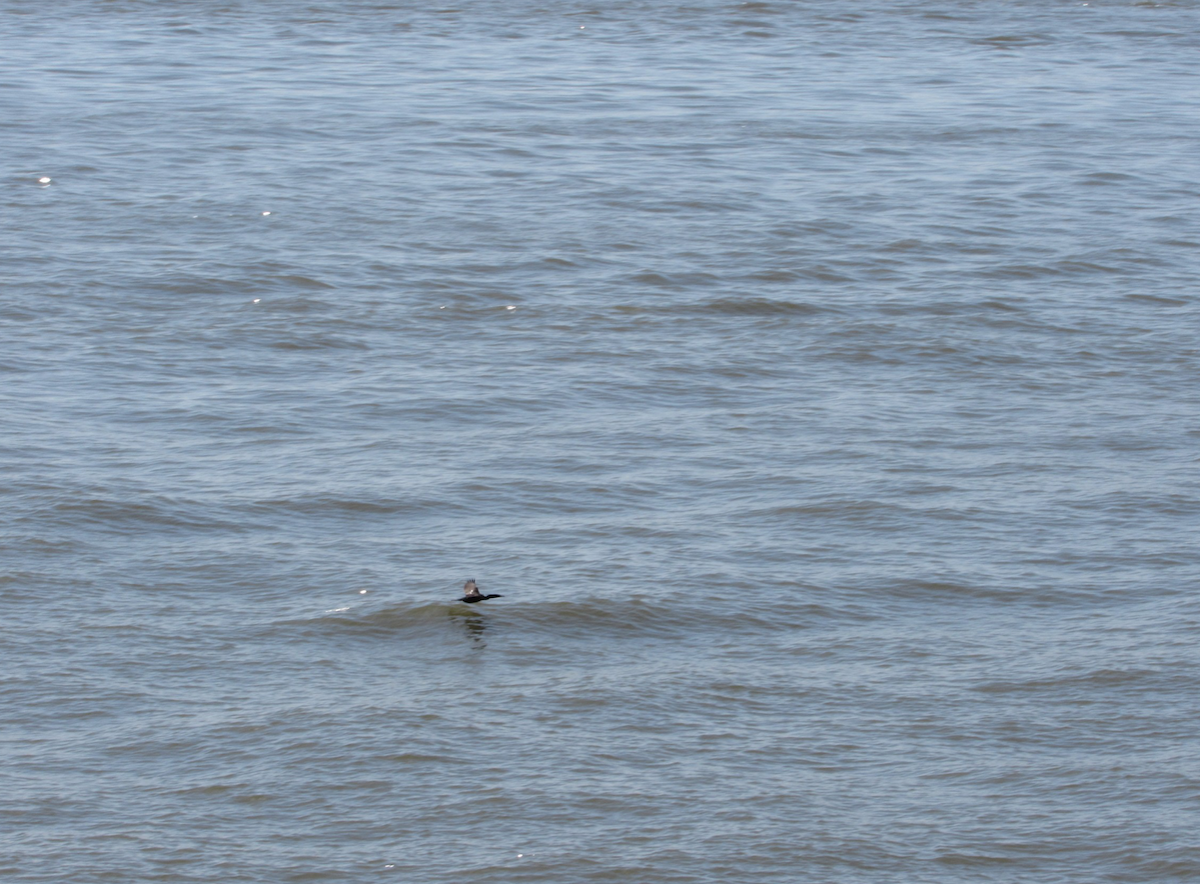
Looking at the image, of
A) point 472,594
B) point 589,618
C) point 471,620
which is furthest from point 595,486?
point 472,594

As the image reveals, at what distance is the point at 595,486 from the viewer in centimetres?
1432

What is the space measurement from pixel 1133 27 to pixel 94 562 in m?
25.7

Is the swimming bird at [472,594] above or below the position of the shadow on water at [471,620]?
above

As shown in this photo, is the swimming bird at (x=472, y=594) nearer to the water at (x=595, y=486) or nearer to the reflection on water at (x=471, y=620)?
the water at (x=595, y=486)

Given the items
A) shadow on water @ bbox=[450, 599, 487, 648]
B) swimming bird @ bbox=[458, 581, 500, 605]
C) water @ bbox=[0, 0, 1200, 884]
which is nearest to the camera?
water @ bbox=[0, 0, 1200, 884]

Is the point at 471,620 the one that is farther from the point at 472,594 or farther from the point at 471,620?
the point at 472,594

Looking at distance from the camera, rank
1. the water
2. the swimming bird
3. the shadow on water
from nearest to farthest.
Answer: the water
the swimming bird
the shadow on water

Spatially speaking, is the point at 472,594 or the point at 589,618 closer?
the point at 472,594

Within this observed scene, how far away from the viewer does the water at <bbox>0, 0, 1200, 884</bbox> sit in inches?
400

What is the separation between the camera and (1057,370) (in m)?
17.1

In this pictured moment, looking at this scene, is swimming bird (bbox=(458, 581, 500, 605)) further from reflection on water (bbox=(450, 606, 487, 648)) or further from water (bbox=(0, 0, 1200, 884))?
reflection on water (bbox=(450, 606, 487, 648))

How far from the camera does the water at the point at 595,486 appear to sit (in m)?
10.2

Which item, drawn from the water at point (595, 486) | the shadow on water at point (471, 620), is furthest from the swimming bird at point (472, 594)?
the shadow on water at point (471, 620)

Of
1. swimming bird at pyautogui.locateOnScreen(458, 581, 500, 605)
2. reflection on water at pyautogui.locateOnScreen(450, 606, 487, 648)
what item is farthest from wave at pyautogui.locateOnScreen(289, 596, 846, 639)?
swimming bird at pyautogui.locateOnScreen(458, 581, 500, 605)
